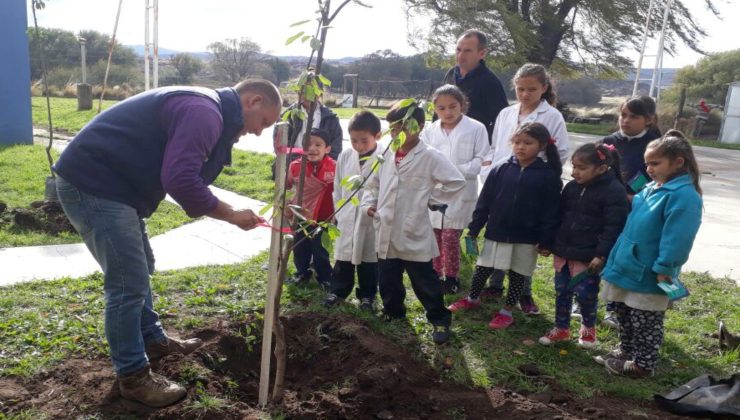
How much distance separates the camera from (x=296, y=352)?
3439mm

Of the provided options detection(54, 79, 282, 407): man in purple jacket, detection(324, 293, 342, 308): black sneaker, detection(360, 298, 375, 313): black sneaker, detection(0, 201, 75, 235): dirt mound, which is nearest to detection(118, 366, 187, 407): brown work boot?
detection(54, 79, 282, 407): man in purple jacket

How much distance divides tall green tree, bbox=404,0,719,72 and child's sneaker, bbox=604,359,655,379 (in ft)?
67.6

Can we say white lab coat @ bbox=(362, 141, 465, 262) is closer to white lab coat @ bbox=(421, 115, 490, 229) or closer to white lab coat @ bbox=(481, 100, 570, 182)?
white lab coat @ bbox=(481, 100, 570, 182)

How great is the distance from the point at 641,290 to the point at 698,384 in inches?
21.7

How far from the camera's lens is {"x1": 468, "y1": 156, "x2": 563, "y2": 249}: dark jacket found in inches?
155

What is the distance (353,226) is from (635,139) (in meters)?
2.11

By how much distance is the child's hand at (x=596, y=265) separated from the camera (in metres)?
3.67

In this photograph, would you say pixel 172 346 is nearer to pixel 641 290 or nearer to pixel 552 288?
pixel 641 290

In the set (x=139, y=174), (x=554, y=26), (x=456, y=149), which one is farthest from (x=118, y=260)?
(x=554, y=26)

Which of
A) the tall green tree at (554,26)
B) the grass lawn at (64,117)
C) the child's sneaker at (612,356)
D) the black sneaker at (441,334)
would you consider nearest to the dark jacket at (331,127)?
the black sneaker at (441,334)

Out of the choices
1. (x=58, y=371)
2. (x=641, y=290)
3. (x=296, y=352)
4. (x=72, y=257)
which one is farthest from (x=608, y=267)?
(x=72, y=257)

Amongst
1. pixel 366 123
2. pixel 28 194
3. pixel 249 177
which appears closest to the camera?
pixel 366 123

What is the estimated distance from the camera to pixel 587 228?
3746 millimetres

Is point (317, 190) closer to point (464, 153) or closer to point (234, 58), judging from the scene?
point (464, 153)
